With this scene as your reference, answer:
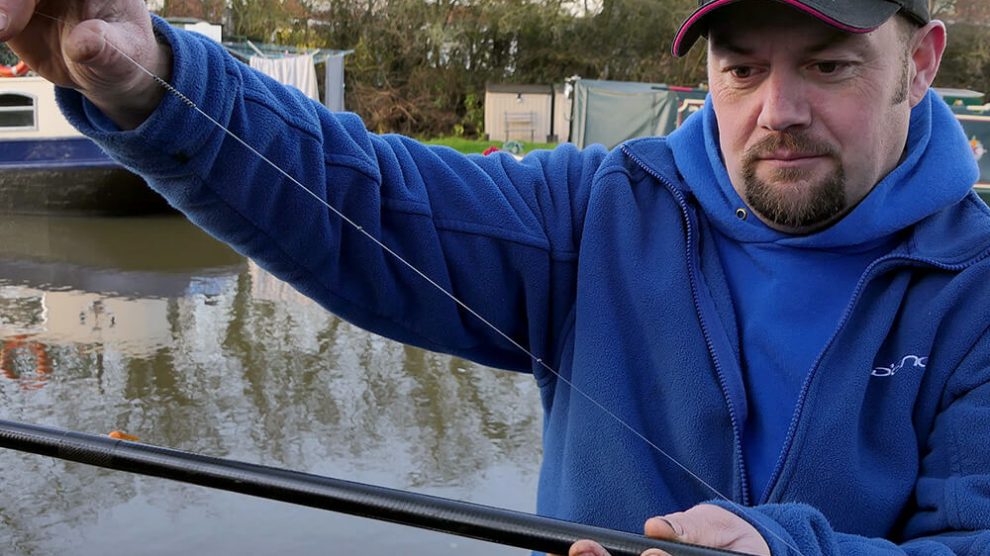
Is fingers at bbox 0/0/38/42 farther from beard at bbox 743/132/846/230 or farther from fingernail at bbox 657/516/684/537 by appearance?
beard at bbox 743/132/846/230

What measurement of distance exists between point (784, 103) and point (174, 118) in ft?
3.15

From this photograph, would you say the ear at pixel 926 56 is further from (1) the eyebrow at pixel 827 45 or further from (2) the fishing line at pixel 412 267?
(2) the fishing line at pixel 412 267

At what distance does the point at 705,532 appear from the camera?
128cm

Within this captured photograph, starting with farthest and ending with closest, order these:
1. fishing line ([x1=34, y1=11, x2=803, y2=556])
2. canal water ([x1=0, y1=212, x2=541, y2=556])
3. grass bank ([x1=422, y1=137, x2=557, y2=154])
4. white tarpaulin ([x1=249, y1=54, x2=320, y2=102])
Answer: grass bank ([x1=422, y1=137, x2=557, y2=154])
white tarpaulin ([x1=249, y1=54, x2=320, y2=102])
canal water ([x1=0, y1=212, x2=541, y2=556])
fishing line ([x1=34, y1=11, x2=803, y2=556])

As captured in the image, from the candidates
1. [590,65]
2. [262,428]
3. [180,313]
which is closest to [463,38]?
[590,65]

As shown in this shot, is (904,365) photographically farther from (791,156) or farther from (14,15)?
(14,15)

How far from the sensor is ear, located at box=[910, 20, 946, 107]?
1.80m

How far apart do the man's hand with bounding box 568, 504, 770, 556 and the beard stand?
0.62 m

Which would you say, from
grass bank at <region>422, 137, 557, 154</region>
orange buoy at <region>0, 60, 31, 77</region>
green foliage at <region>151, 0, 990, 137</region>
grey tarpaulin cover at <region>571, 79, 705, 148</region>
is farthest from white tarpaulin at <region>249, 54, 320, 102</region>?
grey tarpaulin cover at <region>571, 79, 705, 148</region>

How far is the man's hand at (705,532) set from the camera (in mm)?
1248

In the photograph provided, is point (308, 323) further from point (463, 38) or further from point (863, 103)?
point (463, 38)

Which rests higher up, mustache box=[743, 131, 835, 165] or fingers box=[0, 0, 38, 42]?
fingers box=[0, 0, 38, 42]

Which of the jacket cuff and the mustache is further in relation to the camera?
the mustache

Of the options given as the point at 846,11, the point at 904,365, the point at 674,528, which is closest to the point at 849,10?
the point at 846,11
